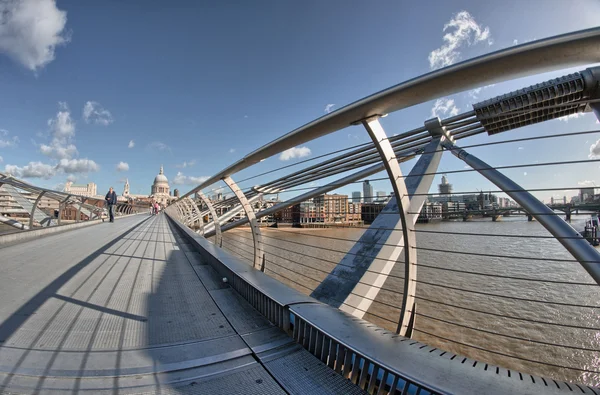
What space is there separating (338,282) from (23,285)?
88.2 inches

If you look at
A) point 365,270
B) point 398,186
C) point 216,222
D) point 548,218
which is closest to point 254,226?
point 365,270

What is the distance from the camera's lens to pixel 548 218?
201 centimetres

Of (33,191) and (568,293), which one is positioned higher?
(33,191)

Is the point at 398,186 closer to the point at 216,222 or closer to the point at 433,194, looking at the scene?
the point at 433,194

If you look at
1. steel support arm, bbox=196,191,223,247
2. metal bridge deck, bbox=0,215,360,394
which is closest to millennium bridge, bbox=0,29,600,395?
metal bridge deck, bbox=0,215,360,394

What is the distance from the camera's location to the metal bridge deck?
36.4 inches

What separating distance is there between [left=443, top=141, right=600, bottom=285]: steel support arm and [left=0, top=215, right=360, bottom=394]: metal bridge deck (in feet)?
3.57

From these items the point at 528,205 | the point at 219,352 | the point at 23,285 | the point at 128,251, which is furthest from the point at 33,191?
the point at 528,205

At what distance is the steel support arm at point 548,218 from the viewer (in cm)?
161

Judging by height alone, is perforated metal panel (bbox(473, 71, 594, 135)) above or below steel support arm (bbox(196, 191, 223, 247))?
above

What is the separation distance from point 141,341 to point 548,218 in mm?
2660

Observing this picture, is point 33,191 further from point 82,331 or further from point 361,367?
point 361,367

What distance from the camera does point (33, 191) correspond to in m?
4.80

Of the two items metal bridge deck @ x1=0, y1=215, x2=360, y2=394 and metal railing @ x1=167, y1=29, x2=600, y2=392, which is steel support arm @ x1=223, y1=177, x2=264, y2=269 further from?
metal bridge deck @ x1=0, y1=215, x2=360, y2=394
